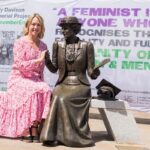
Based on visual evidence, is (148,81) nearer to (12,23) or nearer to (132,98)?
(132,98)

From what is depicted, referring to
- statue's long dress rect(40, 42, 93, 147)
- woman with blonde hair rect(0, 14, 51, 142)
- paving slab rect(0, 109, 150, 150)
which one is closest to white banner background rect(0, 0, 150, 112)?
paving slab rect(0, 109, 150, 150)

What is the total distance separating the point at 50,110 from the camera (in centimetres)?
658

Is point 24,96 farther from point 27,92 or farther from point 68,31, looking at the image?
point 68,31

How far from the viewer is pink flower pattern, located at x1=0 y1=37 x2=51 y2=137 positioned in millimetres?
6777

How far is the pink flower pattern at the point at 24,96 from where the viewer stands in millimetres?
6777

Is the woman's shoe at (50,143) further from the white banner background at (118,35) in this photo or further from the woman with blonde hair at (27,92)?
the white banner background at (118,35)

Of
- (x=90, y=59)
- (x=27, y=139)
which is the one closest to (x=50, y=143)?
(x=27, y=139)

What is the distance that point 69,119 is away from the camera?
21.3 feet

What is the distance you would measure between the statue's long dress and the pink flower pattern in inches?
7.3

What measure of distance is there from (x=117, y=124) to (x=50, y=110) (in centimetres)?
88

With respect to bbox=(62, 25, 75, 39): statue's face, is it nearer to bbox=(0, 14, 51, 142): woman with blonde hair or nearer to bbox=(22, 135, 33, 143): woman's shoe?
bbox=(0, 14, 51, 142): woman with blonde hair

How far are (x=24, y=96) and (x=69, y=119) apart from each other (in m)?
0.72

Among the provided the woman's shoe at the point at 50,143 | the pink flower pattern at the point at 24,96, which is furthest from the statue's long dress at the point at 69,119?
the pink flower pattern at the point at 24,96

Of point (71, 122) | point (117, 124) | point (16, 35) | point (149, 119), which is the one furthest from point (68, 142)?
point (16, 35)
